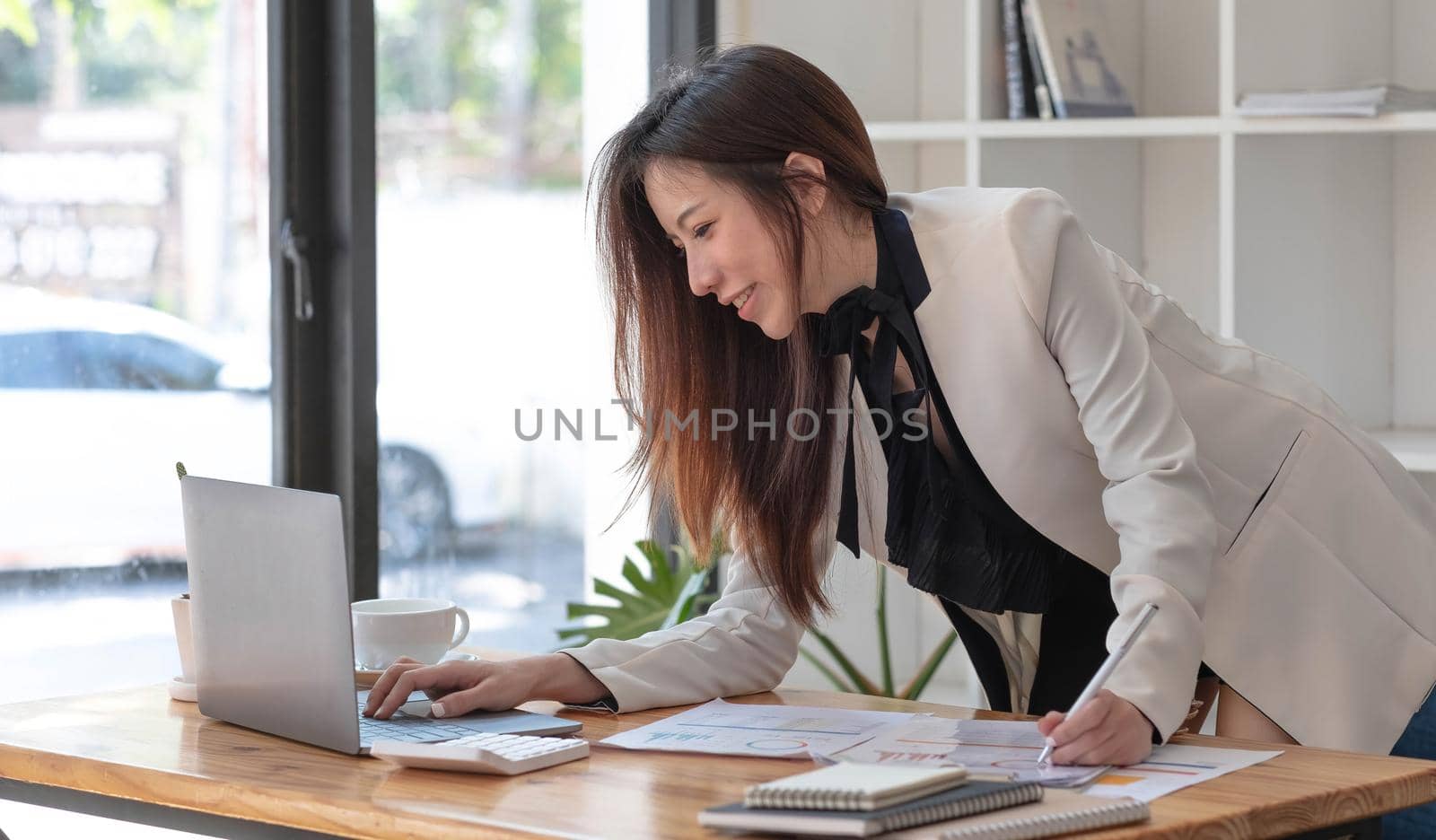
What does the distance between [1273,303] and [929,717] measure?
5.71 feet

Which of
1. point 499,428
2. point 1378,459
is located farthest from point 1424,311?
point 499,428

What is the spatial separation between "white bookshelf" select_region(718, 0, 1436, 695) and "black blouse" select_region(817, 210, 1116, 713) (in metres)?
1.21

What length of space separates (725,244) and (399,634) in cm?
53

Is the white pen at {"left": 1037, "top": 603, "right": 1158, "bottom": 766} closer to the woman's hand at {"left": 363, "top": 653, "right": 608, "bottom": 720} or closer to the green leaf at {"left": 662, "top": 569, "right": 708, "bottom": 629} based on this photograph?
the woman's hand at {"left": 363, "top": 653, "right": 608, "bottom": 720}

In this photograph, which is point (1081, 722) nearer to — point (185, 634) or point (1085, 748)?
point (1085, 748)

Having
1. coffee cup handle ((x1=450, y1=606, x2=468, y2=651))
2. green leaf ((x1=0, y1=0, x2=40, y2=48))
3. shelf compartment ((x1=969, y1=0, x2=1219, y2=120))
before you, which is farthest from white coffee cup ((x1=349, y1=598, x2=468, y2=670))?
shelf compartment ((x1=969, y1=0, x2=1219, y2=120))

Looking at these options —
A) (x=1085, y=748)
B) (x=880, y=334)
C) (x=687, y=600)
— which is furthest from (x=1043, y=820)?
(x=687, y=600)

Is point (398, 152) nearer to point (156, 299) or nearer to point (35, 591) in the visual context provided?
point (156, 299)

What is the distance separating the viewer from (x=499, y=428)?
3264 mm

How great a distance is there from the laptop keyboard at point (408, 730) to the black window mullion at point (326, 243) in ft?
4.05

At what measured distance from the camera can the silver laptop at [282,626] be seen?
4.33 feet

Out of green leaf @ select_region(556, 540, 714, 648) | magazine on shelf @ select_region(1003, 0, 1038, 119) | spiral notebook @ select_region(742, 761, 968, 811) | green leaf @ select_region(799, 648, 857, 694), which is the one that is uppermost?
magazine on shelf @ select_region(1003, 0, 1038, 119)

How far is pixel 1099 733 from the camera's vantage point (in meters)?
1.25

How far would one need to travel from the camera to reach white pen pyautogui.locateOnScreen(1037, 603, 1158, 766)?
124cm
